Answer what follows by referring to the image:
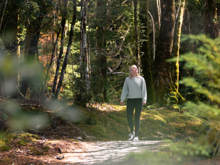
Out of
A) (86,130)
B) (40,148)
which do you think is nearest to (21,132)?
(40,148)

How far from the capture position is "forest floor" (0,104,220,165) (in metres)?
6.45

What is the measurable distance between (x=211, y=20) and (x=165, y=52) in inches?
101

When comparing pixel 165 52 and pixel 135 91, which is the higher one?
pixel 165 52

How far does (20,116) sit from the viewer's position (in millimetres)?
3551

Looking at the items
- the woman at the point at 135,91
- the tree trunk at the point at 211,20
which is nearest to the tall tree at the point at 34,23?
the woman at the point at 135,91

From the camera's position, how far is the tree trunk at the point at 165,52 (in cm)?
1534

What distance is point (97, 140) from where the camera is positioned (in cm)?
987

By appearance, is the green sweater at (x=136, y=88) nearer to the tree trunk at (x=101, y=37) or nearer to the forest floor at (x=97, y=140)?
Answer: the forest floor at (x=97, y=140)

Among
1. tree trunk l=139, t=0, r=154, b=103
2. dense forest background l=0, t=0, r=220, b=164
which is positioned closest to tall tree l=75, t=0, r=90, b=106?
dense forest background l=0, t=0, r=220, b=164

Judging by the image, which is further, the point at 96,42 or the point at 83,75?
the point at 96,42

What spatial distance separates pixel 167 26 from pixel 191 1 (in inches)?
234

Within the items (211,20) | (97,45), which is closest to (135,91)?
(211,20)

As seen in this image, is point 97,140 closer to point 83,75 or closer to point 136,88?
point 136,88

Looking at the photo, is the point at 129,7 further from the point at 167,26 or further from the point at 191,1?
the point at 191,1
